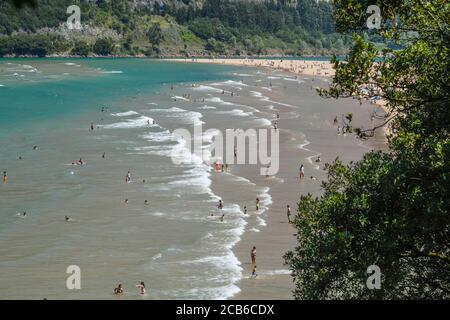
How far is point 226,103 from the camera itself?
125125 millimetres

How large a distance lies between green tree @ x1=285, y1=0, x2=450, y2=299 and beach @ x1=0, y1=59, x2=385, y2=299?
16637 mm

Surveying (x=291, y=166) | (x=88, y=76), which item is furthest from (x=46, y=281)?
(x=88, y=76)

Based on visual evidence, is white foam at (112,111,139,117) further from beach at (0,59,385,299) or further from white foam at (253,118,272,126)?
white foam at (253,118,272,126)

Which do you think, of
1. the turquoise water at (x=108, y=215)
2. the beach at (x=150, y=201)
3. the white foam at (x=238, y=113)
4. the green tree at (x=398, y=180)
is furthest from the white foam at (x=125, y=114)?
the green tree at (x=398, y=180)

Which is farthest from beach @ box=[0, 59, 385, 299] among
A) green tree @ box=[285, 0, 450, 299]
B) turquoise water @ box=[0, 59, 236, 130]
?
green tree @ box=[285, 0, 450, 299]

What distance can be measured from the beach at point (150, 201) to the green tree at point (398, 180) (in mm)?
16637

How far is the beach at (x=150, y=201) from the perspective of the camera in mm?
34438

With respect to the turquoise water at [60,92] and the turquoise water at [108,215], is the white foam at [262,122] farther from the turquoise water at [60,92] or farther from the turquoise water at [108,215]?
the turquoise water at [60,92]

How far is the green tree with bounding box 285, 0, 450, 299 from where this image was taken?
14.1 metres

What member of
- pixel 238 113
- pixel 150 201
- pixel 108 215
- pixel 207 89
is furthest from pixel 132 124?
pixel 207 89

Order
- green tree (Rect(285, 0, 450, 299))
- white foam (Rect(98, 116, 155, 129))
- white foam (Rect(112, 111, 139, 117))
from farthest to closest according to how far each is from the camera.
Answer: white foam (Rect(112, 111, 139, 117)), white foam (Rect(98, 116, 155, 129)), green tree (Rect(285, 0, 450, 299))

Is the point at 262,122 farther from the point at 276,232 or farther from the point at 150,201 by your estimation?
the point at 276,232

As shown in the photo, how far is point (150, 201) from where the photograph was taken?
50656 millimetres

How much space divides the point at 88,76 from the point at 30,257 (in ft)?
533
